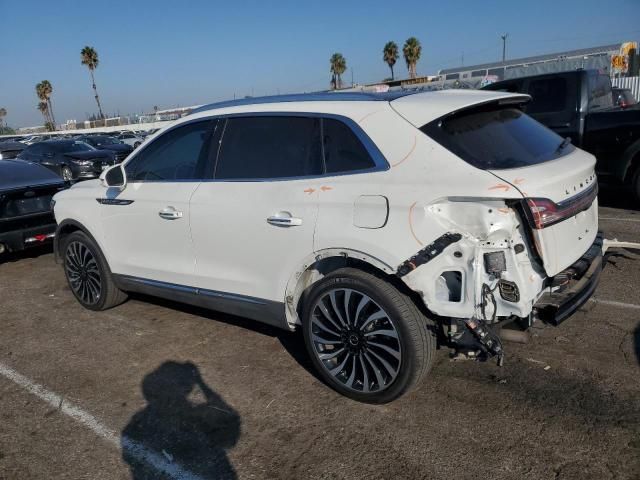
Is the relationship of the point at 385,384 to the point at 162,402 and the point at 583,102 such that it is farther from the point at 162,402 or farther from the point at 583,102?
the point at 583,102

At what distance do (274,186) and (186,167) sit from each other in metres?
1.00

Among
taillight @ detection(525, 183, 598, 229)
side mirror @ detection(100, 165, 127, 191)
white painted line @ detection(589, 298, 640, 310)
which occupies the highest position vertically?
side mirror @ detection(100, 165, 127, 191)

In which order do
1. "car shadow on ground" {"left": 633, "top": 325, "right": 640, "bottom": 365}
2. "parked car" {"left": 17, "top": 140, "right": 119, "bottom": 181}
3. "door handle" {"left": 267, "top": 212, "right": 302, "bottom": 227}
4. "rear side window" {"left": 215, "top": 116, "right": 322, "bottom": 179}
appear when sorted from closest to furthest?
"door handle" {"left": 267, "top": 212, "right": 302, "bottom": 227} < "rear side window" {"left": 215, "top": 116, "right": 322, "bottom": 179} < "car shadow on ground" {"left": 633, "top": 325, "right": 640, "bottom": 365} < "parked car" {"left": 17, "top": 140, "right": 119, "bottom": 181}

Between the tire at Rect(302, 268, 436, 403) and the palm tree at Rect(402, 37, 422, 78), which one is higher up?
the palm tree at Rect(402, 37, 422, 78)

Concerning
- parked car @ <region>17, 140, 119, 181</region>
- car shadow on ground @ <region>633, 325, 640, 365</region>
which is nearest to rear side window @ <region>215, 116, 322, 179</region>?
car shadow on ground @ <region>633, 325, 640, 365</region>

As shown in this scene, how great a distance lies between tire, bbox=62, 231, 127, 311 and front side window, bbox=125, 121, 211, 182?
893 millimetres

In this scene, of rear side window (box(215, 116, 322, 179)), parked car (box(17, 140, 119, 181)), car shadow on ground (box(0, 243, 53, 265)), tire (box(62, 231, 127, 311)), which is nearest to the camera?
rear side window (box(215, 116, 322, 179))

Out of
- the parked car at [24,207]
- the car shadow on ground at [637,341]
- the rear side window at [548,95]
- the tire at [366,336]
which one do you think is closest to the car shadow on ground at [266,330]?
the tire at [366,336]

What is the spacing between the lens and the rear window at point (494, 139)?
Result: 2.92 m

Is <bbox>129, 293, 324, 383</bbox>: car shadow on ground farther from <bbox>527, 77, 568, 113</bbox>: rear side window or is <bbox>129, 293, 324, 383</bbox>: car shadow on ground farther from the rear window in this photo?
<bbox>527, 77, 568, 113</bbox>: rear side window

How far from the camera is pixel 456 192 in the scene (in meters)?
2.75

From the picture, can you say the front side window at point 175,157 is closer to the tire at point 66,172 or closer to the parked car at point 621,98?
the parked car at point 621,98

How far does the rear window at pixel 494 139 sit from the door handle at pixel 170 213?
77.3 inches

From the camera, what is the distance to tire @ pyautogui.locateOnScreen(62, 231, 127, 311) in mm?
4879
